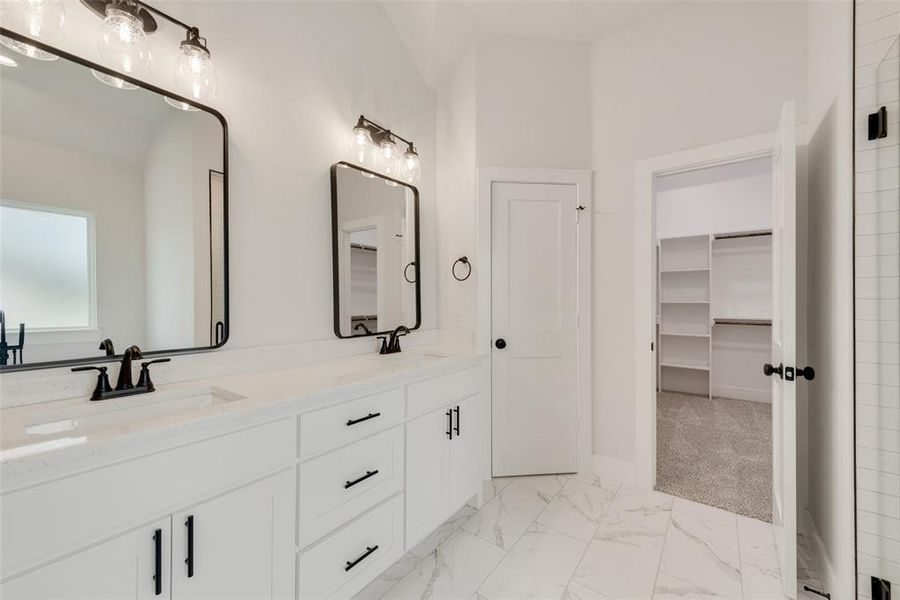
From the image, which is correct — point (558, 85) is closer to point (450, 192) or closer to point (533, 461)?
point (450, 192)

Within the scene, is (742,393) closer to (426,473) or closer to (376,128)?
(426,473)

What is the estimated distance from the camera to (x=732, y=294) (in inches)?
176

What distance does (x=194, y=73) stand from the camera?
144 cm

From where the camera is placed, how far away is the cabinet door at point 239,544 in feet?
3.23

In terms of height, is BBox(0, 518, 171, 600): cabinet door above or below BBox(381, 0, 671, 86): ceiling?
below

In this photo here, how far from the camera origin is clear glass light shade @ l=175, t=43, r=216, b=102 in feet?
4.63

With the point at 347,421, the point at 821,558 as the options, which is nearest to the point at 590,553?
the point at 821,558

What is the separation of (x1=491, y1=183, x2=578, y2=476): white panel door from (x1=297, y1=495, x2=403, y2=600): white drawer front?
114 centimetres

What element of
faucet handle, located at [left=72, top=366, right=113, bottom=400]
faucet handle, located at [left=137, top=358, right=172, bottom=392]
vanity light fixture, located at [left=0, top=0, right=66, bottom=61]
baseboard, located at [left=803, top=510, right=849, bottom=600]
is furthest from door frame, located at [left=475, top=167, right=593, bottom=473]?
vanity light fixture, located at [left=0, top=0, right=66, bottom=61]

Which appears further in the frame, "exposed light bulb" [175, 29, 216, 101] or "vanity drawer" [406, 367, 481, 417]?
"vanity drawer" [406, 367, 481, 417]

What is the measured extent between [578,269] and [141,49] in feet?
8.01

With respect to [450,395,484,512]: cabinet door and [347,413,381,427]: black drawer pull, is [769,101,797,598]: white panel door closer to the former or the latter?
[450,395,484,512]: cabinet door

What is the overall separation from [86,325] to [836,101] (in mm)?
2895

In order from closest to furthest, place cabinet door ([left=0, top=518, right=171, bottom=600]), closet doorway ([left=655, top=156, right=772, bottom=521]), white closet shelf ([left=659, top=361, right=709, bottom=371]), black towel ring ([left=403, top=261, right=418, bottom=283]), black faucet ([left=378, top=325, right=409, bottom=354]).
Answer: cabinet door ([left=0, top=518, right=171, bottom=600]), black faucet ([left=378, top=325, right=409, bottom=354]), black towel ring ([left=403, top=261, right=418, bottom=283]), closet doorway ([left=655, top=156, right=772, bottom=521]), white closet shelf ([left=659, top=361, right=709, bottom=371])
